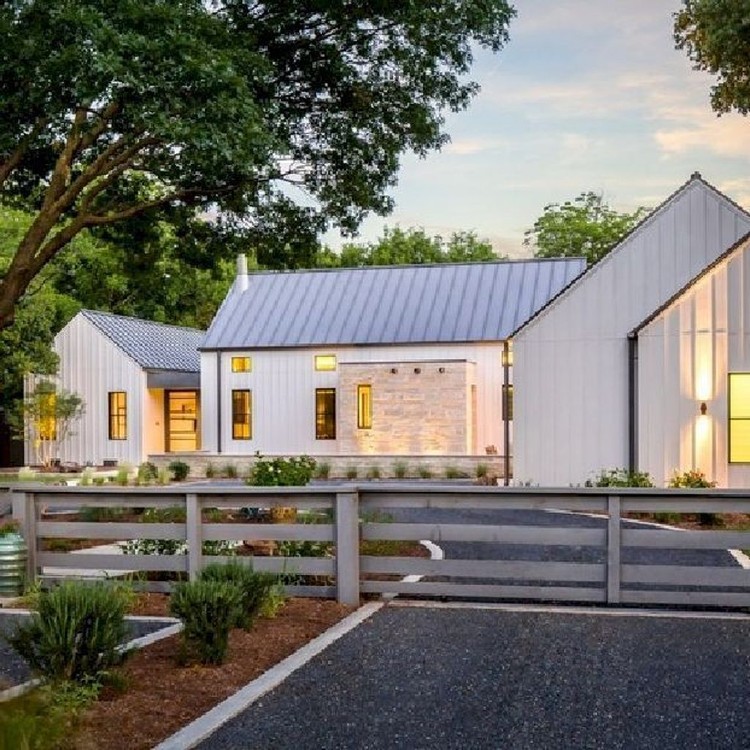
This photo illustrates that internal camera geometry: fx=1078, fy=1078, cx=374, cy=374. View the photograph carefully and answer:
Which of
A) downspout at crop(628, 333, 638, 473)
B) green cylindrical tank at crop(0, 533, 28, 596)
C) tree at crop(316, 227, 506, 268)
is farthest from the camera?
tree at crop(316, 227, 506, 268)

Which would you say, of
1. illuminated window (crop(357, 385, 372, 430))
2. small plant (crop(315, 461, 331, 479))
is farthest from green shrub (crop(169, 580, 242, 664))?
illuminated window (crop(357, 385, 372, 430))

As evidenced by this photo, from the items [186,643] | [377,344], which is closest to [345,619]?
[186,643]

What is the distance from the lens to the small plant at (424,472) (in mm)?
31578

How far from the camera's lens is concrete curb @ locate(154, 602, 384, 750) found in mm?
5820

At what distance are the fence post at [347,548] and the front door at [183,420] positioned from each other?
31385mm

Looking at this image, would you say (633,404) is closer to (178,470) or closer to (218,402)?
(178,470)

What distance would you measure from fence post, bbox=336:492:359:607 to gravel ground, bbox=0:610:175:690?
1.71 metres

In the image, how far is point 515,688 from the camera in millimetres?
7020

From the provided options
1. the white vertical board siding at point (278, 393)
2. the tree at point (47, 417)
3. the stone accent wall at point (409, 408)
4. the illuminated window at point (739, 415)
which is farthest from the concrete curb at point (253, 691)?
the tree at point (47, 417)

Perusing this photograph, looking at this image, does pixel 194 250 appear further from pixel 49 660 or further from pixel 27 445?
pixel 27 445

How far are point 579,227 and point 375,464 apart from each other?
3675cm

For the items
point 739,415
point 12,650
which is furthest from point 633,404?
point 12,650

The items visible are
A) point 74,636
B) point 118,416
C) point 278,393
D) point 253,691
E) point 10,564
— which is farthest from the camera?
point 118,416

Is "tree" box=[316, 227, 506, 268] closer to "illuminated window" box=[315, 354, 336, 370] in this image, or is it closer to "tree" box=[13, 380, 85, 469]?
"tree" box=[13, 380, 85, 469]
